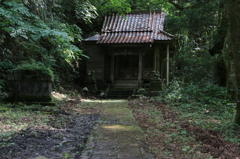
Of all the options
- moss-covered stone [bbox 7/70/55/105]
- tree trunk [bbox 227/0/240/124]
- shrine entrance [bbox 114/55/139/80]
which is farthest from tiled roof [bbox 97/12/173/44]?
tree trunk [bbox 227/0/240/124]

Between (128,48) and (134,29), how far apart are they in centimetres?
140

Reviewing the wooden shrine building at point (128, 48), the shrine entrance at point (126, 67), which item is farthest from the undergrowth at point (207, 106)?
the shrine entrance at point (126, 67)

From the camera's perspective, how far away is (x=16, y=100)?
7641 millimetres

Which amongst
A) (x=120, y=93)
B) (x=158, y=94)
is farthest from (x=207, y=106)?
(x=120, y=93)

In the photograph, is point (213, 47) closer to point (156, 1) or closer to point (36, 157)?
point (156, 1)

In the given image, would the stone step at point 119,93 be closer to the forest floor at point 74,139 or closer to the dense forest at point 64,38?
the dense forest at point 64,38

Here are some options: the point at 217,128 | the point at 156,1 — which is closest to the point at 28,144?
the point at 217,128

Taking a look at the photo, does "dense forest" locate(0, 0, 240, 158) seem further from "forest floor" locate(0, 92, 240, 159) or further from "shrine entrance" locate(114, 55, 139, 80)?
"shrine entrance" locate(114, 55, 139, 80)

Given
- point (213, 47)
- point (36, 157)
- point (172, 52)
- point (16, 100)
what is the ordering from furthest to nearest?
point (172, 52) → point (213, 47) → point (16, 100) → point (36, 157)

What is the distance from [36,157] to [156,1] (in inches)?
695

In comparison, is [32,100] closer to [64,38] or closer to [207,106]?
[64,38]

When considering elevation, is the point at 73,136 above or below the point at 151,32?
below

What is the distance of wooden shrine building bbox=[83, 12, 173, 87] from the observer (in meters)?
13.4

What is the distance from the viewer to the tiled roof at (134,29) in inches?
522
